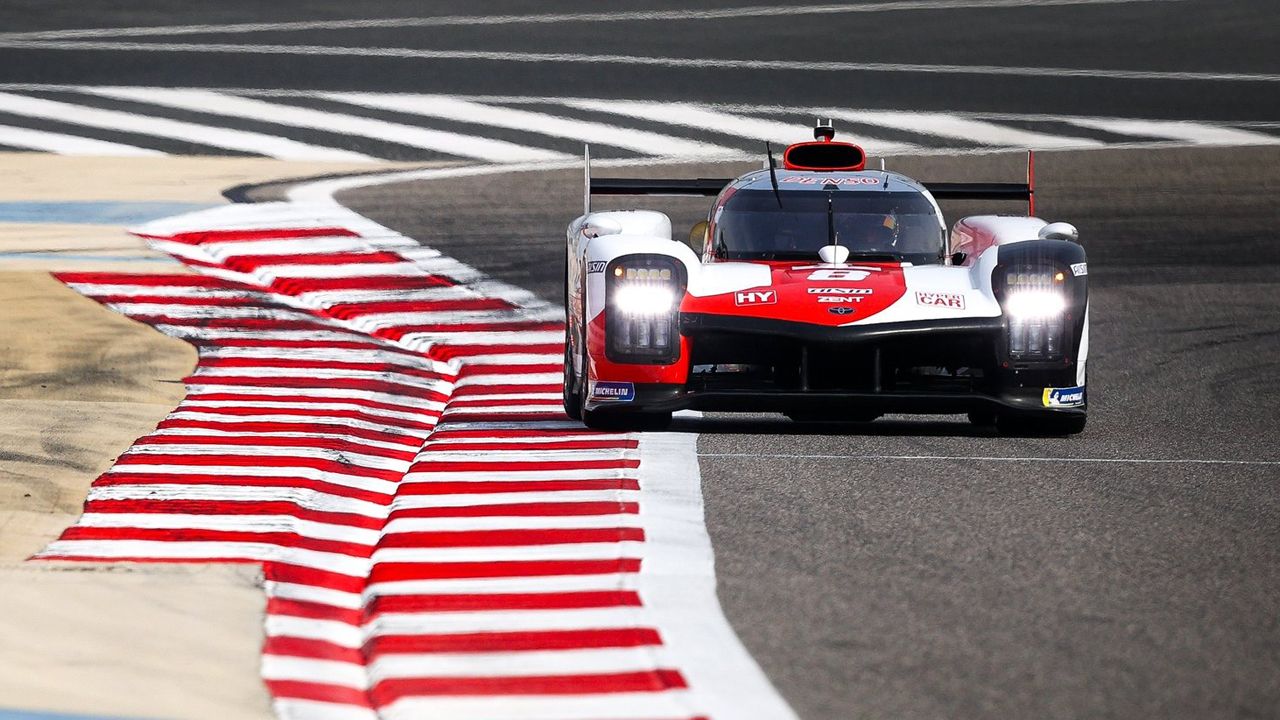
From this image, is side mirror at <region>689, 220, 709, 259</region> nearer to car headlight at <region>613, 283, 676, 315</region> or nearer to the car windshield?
the car windshield

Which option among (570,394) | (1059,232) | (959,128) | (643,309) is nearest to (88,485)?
(643,309)

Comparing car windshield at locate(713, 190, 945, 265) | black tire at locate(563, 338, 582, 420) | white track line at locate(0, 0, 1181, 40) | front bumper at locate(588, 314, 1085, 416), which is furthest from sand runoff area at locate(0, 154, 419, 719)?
white track line at locate(0, 0, 1181, 40)

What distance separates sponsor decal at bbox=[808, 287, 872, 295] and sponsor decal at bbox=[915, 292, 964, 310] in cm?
22

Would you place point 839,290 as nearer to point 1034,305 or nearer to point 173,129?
point 1034,305

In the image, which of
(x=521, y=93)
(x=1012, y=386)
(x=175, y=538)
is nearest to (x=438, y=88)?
(x=521, y=93)

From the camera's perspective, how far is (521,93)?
2105cm

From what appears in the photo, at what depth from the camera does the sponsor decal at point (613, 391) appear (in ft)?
30.4

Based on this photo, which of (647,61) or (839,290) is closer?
(839,290)

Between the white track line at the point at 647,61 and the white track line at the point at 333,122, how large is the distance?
157 cm

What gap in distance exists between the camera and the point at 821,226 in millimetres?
10312

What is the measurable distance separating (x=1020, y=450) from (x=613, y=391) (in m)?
1.75

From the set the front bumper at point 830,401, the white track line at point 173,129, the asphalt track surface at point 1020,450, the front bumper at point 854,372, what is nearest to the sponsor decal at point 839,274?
the front bumper at point 854,372

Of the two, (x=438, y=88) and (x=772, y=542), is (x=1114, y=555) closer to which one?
(x=772, y=542)

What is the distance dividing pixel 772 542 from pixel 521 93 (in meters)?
14.3
